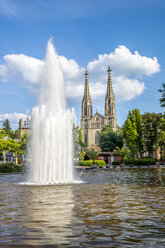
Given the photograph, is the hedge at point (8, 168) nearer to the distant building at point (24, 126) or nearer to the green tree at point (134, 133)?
the green tree at point (134, 133)

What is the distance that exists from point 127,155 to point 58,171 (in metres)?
41.3

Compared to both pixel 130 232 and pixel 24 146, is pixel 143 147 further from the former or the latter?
pixel 130 232

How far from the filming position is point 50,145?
57.0 ft

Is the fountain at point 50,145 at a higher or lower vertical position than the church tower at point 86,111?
lower

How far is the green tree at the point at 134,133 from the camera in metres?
55.0

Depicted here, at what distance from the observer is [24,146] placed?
187 feet

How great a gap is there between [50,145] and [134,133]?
40.3 m

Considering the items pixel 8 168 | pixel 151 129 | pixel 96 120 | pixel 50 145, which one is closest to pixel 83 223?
pixel 50 145

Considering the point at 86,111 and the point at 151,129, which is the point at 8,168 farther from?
the point at 86,111

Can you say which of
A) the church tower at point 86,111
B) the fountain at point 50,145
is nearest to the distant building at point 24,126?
the church tower at point 86,111

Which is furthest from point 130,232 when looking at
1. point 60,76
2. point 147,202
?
point 60,76

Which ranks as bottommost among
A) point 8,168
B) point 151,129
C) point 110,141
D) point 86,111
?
point 8,168

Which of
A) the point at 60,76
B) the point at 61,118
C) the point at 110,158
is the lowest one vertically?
the point at 110,158

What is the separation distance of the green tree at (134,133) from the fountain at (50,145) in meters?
38.1
